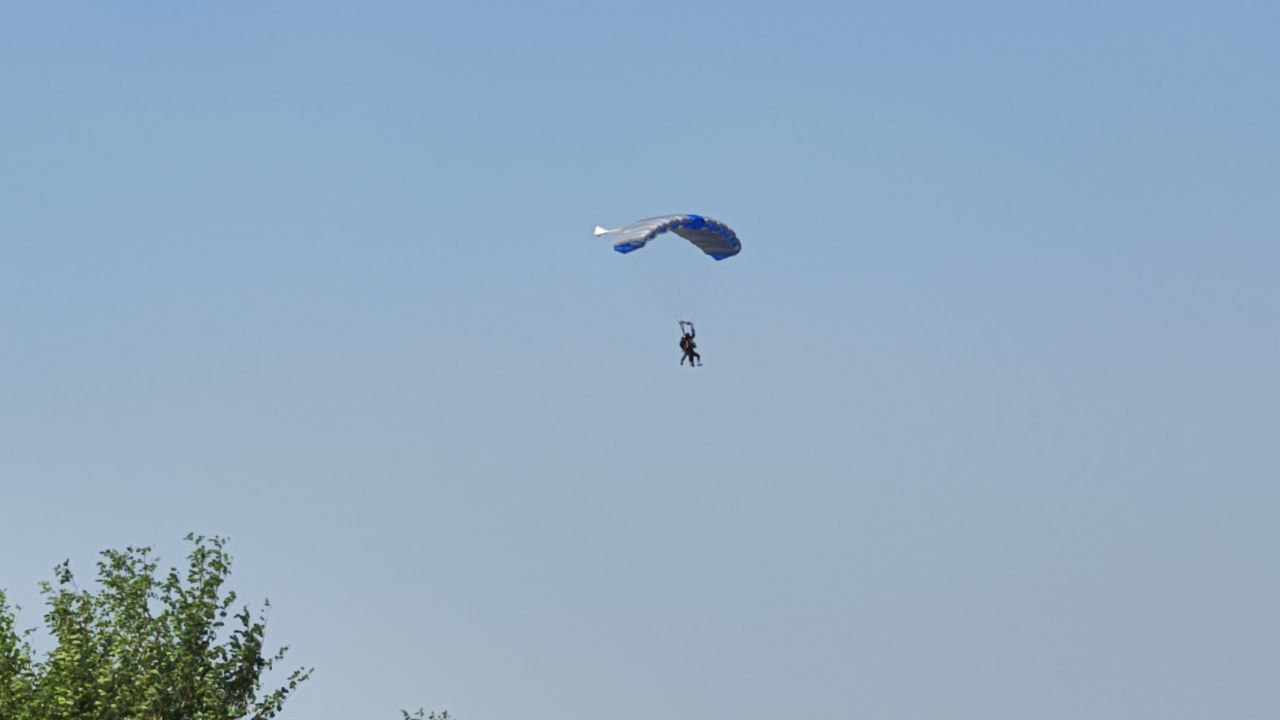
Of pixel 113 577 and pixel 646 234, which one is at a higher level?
pixel 646 234

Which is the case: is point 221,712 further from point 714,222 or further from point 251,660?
point 714,222

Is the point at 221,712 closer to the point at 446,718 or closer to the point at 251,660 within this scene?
the point at 251,660

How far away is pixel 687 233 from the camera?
78.4 m

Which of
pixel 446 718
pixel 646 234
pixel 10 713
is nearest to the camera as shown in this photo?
pixel 10 713

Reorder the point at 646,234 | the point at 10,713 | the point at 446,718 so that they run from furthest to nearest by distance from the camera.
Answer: the point at 446,718
the point at 646,234
the point at 10,713

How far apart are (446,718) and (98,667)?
66.0ft

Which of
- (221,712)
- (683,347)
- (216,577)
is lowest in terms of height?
(221,712)

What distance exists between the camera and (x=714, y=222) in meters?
77.6

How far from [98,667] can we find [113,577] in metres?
2.80

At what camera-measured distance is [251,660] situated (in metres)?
64.2

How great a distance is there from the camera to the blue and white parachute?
2916 inches

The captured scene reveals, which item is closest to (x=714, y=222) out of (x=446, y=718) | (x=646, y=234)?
(x=646, y=234)

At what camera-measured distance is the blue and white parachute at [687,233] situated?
74062 mm

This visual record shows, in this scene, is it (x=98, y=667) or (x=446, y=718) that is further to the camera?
(x=446, y=718)
